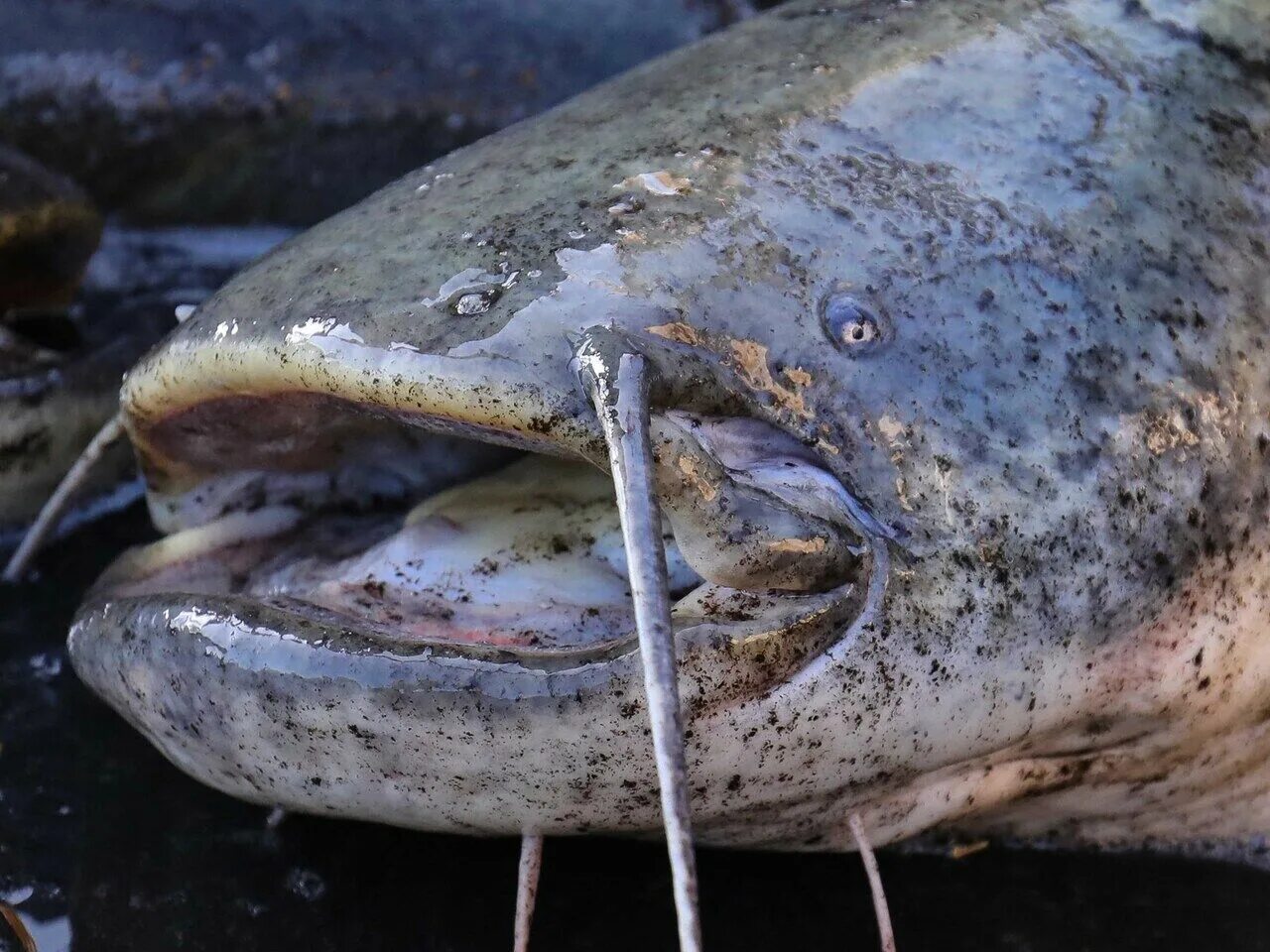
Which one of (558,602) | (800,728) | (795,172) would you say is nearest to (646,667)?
(800,728)

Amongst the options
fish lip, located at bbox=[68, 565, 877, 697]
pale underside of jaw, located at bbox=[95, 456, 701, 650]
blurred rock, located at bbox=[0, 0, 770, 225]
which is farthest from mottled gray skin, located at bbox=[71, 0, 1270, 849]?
blurred rock, located at bbox=[0, 0, 770, 225]

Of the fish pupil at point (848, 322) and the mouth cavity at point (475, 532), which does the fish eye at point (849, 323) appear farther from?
the mouth cavity at point (475, 532)

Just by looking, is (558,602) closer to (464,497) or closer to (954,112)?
(464,497)

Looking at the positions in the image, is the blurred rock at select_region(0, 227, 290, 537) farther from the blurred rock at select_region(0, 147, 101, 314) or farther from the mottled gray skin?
the mottled gray skin

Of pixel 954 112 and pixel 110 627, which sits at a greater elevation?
pixel 954 112

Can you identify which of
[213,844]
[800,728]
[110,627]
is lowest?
[213,844]

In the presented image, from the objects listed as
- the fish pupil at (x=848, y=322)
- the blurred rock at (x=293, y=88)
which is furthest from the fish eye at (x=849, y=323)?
the blurred rock at (x=293, y=88)

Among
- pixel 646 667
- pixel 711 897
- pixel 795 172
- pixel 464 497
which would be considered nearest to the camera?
pixel 646 667
